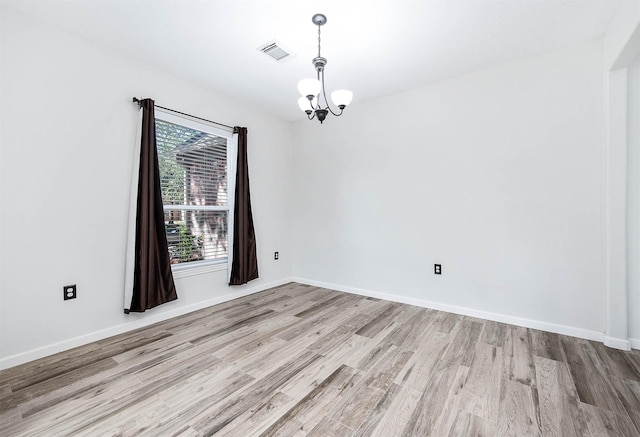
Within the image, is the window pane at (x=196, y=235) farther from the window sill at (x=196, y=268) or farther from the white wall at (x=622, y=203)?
the white wall at (x=622, y=203)

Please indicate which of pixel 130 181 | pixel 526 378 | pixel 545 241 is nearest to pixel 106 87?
pixel 130 181

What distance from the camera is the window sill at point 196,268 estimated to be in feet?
10.5

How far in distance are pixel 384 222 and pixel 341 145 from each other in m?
1.26

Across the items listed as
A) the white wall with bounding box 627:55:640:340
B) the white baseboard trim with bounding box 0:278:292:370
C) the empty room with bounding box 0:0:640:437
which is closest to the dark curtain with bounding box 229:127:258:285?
the empty room with bounding box 0:0:640:437

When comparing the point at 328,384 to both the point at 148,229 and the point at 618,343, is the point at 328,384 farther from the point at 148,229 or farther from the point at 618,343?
the point at 618,343

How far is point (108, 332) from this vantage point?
2.63m

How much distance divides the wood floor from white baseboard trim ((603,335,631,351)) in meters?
0.06

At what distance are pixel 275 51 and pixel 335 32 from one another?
1.94 ft

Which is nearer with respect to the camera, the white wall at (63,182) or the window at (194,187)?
the white wall at (63,182)

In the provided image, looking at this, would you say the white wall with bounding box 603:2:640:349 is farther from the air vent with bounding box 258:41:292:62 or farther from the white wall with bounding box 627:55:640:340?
the air vent with bounding box 258:41:292:62

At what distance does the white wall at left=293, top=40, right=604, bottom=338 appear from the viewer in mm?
2582

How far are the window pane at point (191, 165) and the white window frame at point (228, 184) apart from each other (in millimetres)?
51

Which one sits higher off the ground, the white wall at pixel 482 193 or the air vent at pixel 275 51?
the air vent at pixel 275 51

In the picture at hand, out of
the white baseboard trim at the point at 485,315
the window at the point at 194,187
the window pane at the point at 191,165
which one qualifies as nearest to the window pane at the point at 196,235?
the window at the point at 194,187
